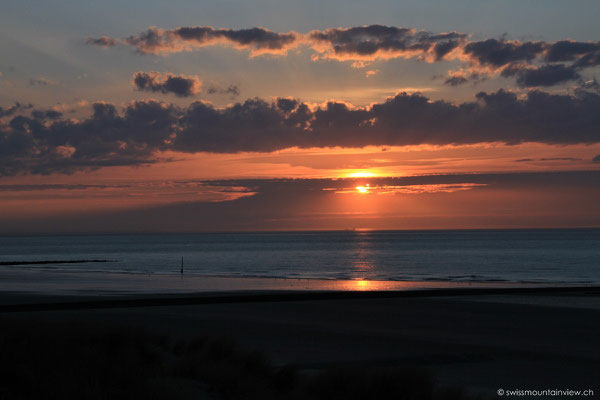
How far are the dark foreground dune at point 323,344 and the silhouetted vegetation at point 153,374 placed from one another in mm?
27

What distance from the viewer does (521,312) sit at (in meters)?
28.8

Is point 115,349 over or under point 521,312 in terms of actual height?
over

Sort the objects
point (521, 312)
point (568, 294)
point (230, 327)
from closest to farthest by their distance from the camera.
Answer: point (230, 327) → point (521, 312) → point (568, 294)

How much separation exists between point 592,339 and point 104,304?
21393 millimetres

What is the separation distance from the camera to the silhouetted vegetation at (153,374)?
9.06m

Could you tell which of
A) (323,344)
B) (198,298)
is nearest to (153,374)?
(323,344)

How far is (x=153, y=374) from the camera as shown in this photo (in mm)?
10492

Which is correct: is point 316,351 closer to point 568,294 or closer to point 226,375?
point 226,375

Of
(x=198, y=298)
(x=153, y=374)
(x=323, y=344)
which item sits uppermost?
(x=153, y=374)

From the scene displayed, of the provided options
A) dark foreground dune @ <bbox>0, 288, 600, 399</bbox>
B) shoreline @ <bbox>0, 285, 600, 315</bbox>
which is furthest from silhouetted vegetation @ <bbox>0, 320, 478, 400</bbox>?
shoreline @ <bbox>0, 285, 600, 315</bbox>

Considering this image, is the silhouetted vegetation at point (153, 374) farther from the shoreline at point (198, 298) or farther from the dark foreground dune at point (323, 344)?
the shoreline at point (198, 298)

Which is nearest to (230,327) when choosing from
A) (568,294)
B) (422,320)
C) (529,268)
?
(422,320)

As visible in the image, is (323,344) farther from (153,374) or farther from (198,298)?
(198,298)

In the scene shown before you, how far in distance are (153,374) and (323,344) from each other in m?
9.61
